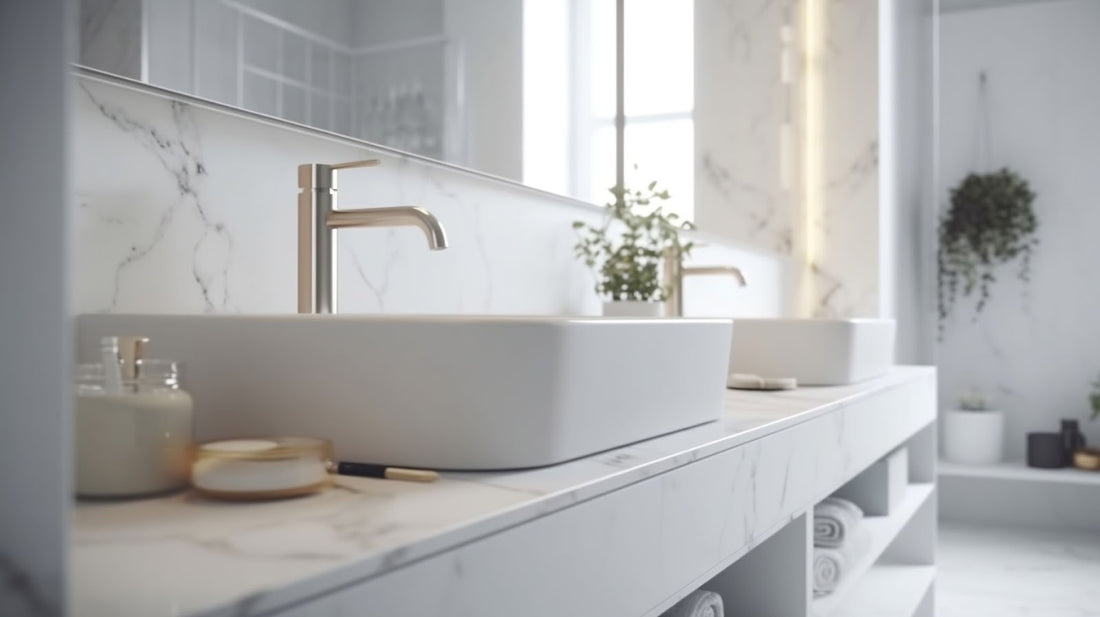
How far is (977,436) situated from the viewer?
4.30m

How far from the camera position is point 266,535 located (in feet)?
1.85

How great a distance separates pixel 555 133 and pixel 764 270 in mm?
1296

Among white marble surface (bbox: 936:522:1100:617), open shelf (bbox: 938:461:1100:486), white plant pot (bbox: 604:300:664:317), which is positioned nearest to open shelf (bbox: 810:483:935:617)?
white plant pot (bbox: 604:300:664:317)

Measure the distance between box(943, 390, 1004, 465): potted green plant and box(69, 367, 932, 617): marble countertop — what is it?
3913 millimetres

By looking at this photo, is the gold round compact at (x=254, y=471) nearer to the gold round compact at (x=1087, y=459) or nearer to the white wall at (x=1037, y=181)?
the gold round compact at (x=1087, y=459)

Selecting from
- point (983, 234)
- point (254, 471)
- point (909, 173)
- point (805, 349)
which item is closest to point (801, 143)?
point (909, 173)

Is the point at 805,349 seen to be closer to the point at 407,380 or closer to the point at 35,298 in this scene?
the point at 407,380

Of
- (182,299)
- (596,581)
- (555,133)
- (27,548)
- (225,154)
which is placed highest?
(555,133)

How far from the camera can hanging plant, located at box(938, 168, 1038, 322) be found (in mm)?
4328

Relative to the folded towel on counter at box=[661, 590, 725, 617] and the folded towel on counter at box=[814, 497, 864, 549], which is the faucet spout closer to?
the folded towel on counter at box=[661, 590, 725, 617]

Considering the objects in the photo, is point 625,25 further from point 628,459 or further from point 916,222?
point 916,222

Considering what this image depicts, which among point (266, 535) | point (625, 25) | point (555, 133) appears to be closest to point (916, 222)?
point (625, 25)

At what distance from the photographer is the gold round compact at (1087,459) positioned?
13.2 ft

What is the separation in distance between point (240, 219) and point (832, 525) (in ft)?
4.24
